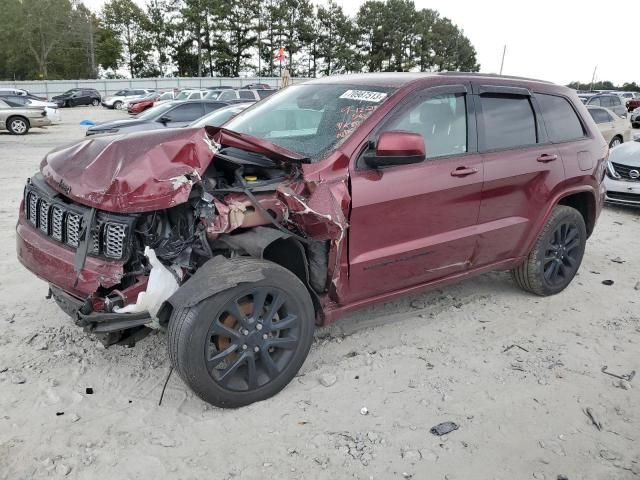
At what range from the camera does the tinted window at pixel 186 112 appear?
41.3ft

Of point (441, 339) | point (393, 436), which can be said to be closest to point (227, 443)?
point (393, 436)

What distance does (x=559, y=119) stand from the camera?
4461 millimetres

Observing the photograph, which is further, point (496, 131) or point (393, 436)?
point (496, 131)

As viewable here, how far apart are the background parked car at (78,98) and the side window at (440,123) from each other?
42843mm

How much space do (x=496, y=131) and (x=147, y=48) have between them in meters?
70.6

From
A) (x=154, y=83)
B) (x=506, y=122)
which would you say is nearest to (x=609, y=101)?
(x=506, y=122)

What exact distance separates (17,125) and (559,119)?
18886 mm

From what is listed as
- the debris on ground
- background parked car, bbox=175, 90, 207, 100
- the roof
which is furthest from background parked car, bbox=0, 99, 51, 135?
the debris on ground

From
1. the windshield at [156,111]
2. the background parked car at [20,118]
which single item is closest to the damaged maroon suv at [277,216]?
the windshield at [156,111]

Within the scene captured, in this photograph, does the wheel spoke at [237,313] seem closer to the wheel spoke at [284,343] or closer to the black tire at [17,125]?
the wheel spoke at [284,343]

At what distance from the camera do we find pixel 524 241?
13.9 feet

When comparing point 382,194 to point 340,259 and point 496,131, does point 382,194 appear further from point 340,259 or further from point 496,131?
point 496,131

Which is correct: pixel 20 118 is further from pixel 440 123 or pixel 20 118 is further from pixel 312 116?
pixel 440 123

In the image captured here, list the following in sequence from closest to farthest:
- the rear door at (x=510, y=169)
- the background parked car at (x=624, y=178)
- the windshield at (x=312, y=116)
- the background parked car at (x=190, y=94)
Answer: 1. the windshield at (x=312, y=116)
2. the rear door at (x=510, y=169)
3. the background parked car at (x=624, y=178)
4. the background parked car at (x=190, y=94)
